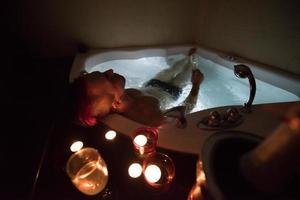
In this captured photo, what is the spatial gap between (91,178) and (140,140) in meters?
0.26

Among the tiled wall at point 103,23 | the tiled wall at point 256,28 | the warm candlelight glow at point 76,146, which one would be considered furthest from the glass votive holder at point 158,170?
the tiled wall at point 103,23

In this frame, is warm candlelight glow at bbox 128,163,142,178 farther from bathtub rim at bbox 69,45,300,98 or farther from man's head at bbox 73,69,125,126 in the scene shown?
bathtub rim at bbox 69,45,300,98

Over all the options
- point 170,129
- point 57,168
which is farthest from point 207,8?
point 57,168

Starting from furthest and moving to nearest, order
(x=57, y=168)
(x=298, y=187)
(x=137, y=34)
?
(x=137, y=34) → (x=57, y=168) → (x=298, y=187)

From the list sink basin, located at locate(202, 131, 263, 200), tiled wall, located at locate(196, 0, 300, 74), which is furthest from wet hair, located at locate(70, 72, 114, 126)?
tiled wall, located at locate(196, 0, 300, 74)

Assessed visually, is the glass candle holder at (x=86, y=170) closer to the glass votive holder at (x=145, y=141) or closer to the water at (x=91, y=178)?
the water at (x=91, y=178)

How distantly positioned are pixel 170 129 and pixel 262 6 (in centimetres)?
105

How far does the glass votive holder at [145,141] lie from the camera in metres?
0.95

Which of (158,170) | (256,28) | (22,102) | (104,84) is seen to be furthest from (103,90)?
(256,28)

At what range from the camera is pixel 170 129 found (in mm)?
1087

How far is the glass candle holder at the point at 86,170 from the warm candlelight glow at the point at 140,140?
187mm

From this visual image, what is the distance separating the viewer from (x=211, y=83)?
1.84 meters

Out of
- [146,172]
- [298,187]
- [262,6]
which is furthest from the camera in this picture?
[262,6]

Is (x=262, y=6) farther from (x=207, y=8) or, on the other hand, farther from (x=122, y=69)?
(x=122, y=69)
